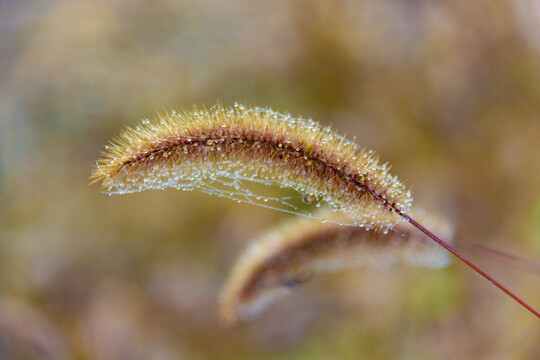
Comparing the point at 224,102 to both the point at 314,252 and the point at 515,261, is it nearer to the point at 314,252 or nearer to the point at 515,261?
the point at 314,252

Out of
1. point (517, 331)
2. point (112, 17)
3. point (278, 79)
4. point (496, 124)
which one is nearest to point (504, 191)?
point (496, 124)

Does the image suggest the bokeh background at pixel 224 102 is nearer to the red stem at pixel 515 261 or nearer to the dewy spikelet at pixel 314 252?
the red stem at pixel 515 261

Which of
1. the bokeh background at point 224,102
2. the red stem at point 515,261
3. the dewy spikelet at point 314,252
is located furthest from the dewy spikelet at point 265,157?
the bokeh background at point 224,102

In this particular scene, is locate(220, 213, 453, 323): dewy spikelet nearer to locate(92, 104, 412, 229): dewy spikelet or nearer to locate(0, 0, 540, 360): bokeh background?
locate(92, 104, 412, 229): dewy spikelet

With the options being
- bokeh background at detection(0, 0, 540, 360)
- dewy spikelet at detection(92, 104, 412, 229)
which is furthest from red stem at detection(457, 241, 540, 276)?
dewy spikelet at detection(92, 104, 412, 229)

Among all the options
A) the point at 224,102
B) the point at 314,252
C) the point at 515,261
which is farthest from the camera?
the point at 224,102

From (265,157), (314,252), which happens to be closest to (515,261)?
(314,252)
